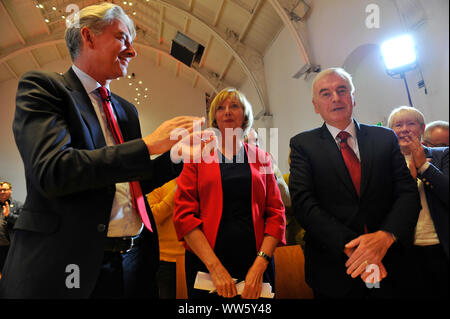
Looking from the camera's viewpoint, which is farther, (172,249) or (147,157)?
(172,249)

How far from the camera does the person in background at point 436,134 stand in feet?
2.27

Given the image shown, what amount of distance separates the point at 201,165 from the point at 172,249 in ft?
3.63

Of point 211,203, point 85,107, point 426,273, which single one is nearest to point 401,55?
point 426,273

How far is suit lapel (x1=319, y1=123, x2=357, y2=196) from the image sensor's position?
0.89 meters

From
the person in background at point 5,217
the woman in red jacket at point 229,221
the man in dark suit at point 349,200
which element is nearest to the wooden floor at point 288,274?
the woman in red jacket at point 229,221

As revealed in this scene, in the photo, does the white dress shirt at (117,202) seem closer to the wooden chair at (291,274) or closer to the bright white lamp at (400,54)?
the bright white lamp at (400,54)

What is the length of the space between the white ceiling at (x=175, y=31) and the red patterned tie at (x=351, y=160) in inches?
217

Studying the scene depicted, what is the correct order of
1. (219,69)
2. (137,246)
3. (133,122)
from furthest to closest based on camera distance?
1. (219,69)
2. (133,122)
3. (137,246)

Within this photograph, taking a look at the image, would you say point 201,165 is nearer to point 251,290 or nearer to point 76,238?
point 251,290

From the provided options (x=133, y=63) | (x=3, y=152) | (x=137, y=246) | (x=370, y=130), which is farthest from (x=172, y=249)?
(x=3, y=152)

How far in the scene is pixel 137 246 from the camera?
0.93m

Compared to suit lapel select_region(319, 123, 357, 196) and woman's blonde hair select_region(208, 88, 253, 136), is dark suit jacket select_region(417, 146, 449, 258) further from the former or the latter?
woman's blonde hair select_region(208, 88, 253, 136)

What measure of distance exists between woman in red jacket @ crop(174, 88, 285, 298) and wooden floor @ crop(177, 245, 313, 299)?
935 millimetres

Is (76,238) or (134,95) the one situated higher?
(134,95)
